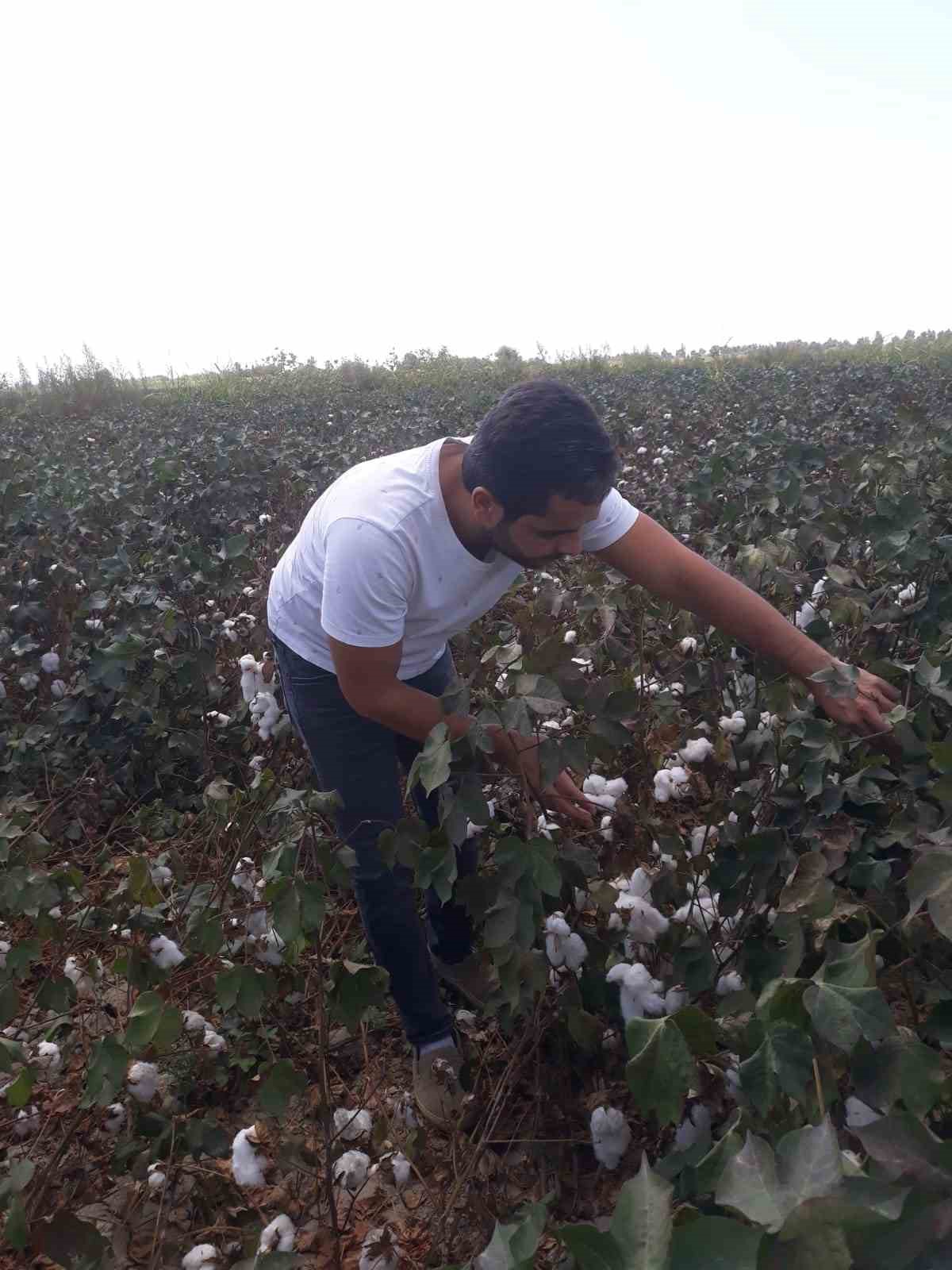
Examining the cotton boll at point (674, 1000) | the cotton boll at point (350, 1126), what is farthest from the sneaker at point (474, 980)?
the cotton boll at point (674, 1000)

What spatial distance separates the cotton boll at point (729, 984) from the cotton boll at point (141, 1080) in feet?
3.06

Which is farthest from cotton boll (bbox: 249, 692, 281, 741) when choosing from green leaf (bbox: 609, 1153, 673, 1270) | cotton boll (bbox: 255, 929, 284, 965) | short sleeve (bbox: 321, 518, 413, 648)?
green leaf (bbox: 609, 1153, 673, 1270)

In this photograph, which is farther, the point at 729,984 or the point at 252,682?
the point at 252,682

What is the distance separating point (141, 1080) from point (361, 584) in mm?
889

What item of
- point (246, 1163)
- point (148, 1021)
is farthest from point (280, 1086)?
point (148, 1021)

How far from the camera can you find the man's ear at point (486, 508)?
1573 mm

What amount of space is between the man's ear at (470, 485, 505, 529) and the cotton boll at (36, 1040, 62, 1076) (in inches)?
47.0

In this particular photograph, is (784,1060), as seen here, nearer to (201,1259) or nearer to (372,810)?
(201,1259)

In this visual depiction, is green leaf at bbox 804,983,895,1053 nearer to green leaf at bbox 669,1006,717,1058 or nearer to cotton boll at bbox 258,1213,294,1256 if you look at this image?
green leaf at bbox 669,1006,717,1058

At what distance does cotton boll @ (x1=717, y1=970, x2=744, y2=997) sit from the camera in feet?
4.58

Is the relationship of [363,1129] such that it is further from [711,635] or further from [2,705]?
[2,705]

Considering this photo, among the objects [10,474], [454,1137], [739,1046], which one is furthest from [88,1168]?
[10,474]

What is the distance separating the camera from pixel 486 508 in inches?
62.7

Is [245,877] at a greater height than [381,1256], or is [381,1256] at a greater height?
[245,877]
